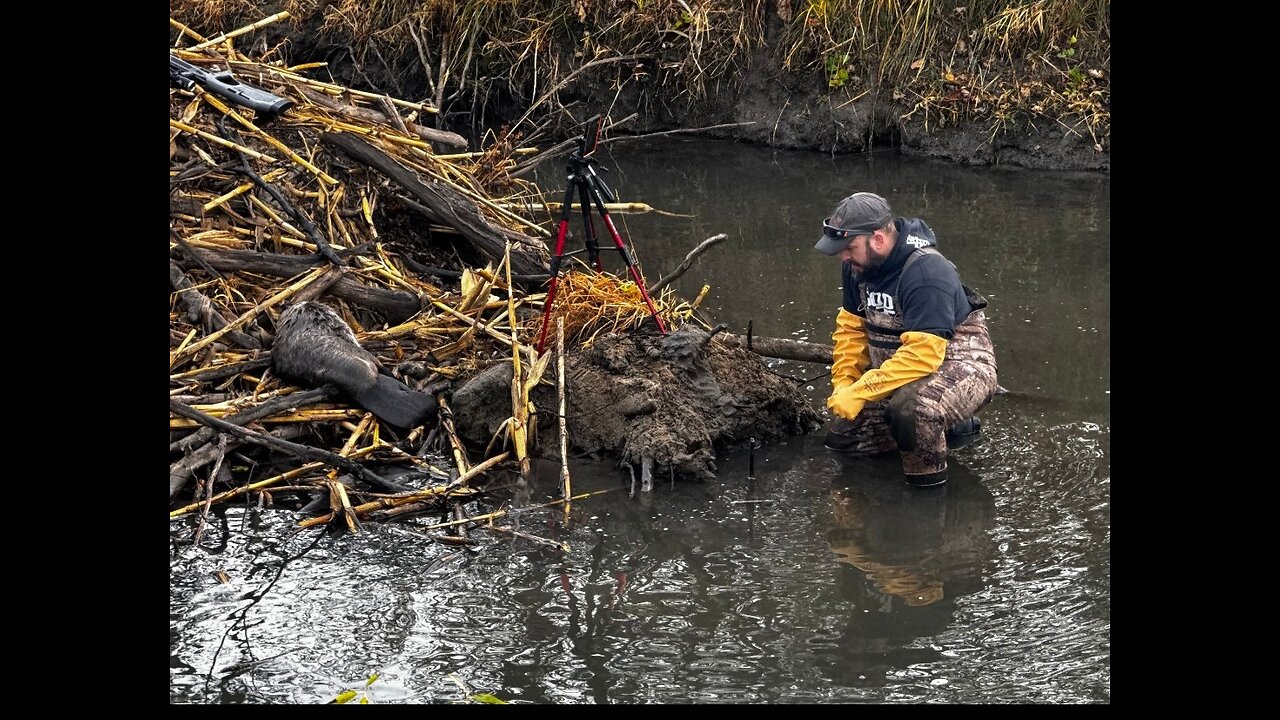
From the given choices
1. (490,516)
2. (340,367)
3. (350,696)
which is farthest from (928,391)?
(350,696)

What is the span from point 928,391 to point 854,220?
822 millimetres

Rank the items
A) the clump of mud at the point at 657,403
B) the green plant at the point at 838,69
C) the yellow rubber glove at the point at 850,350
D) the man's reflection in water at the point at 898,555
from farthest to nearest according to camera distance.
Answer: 1. the green plant at the point at 838,69
2. the yellow rubber glove at the point at 850,350
3. the clump of mud at the point at 657,403
4. the man's reflection in water at the point at 898,555

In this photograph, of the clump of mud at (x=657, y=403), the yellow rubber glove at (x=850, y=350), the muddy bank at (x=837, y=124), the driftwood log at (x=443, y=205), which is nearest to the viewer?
the clump of mud at (x=657, y=403)

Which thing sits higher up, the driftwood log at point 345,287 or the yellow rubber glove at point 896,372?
the driftwood log at point 345,287

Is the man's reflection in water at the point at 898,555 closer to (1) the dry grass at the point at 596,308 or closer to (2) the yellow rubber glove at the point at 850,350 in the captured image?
(2) the yellow rubber glove at the point at 850,350

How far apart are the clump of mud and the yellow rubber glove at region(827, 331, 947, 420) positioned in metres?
0.58

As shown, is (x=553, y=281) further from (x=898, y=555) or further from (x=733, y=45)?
(x=733, y=45)

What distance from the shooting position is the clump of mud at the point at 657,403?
593 centimetres

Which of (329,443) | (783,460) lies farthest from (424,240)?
(783,460)

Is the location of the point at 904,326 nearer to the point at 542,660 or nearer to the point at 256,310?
the point at 542,660

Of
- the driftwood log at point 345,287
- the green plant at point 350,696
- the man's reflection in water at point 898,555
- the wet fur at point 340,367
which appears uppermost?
the driftwood log at point 345,287

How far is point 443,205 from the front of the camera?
752cm

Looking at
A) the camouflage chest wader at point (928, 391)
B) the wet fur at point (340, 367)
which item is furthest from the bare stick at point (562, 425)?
the camouflage chest wader at point (928, 391)

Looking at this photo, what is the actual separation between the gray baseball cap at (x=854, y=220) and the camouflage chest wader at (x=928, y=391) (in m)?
0.23
